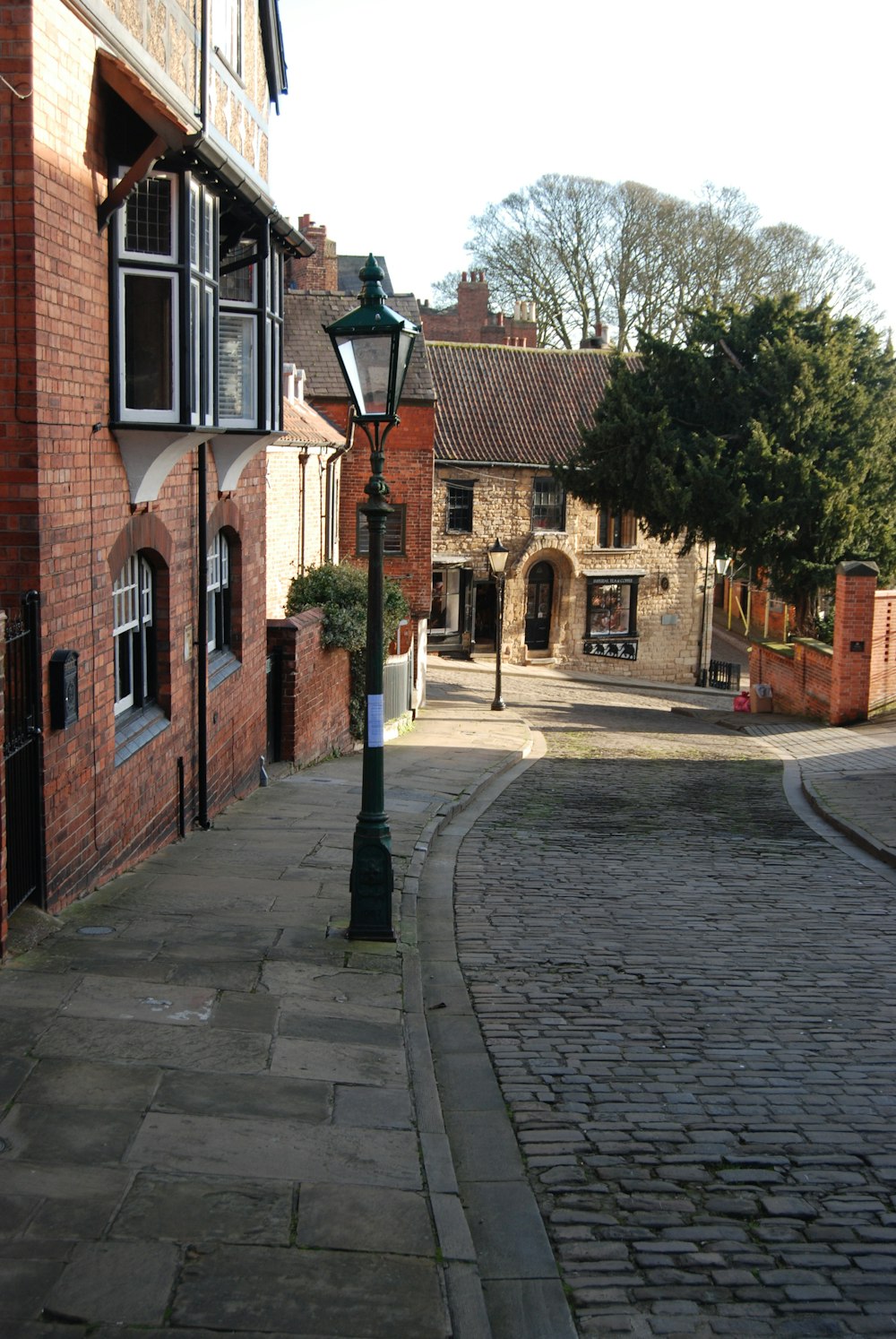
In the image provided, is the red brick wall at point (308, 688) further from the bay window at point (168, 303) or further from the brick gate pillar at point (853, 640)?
the brick gate pillar at point (853, 640)

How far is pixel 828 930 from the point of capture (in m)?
10.0

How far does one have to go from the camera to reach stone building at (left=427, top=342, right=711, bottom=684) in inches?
1587

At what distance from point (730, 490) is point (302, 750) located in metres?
16.4

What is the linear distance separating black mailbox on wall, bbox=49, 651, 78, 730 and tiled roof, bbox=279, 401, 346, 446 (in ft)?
41.7

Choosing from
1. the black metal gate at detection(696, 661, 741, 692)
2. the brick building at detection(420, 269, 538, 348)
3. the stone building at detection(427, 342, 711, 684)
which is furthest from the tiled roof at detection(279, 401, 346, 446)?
the black metal gate at detection(696, 661, 741, 692)

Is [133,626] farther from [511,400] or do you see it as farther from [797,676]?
[511,400]

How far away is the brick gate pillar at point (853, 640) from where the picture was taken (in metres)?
24.2

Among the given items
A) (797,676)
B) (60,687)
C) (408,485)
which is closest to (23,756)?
(60,687)

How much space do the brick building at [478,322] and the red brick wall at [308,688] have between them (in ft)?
90.9

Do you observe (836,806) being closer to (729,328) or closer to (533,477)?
(729,328)

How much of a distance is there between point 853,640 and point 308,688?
12.1 meters

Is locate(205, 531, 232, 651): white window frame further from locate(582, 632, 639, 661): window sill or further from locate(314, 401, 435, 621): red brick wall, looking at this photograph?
locate(582, 632, 639, 661): window sill

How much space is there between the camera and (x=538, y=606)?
1657 inches

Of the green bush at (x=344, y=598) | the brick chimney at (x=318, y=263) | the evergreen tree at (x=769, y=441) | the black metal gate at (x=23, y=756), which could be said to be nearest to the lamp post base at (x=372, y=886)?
the black metal gate at (x=23, y=756)
